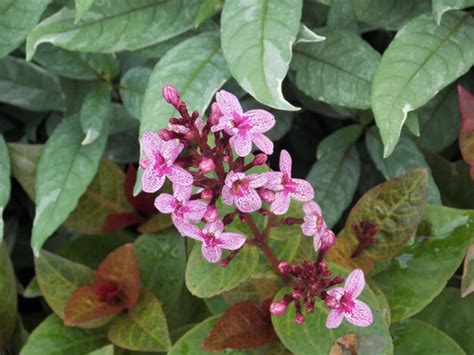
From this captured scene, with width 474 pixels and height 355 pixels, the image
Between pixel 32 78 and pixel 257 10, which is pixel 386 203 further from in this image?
pixel 32 78

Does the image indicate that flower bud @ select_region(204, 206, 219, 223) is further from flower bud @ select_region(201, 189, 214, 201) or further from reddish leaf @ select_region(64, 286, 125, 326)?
reddish leaf @ select_region(64, 286, 125, 326)

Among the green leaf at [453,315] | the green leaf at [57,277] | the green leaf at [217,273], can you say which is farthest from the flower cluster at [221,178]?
the green leaf at [57,277]

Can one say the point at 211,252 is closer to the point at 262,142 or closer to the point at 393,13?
the point at 262,142

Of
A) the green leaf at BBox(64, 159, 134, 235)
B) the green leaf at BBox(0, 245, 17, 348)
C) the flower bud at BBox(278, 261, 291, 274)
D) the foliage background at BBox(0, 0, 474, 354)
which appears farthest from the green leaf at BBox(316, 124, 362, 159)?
the green leaf at BBox(0, 245, 17, 348)

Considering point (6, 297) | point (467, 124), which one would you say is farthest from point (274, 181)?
point (6, 297)

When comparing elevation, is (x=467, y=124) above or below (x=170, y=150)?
Answer: below

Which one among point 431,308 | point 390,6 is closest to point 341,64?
point 390,6
